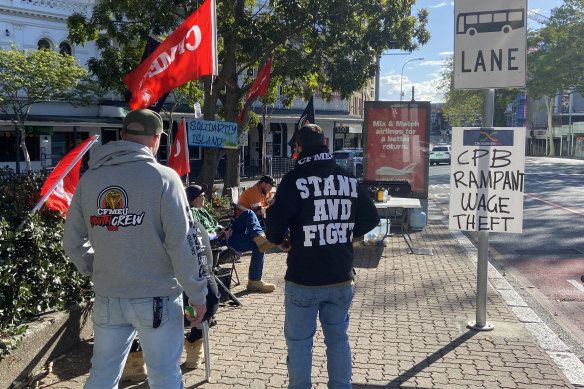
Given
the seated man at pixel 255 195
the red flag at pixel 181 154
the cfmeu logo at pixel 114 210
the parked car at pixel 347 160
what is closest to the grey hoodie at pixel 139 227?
the cfmeu logo at pixel 114 210

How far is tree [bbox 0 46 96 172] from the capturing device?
71.5ft

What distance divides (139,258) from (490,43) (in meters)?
4.36

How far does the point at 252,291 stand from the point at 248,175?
22.1 meters

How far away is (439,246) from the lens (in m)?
10.8

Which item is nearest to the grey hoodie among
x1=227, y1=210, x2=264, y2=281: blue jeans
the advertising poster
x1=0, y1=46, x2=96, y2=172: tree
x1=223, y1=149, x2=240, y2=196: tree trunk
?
x1=227, y1=210, x2=264, y2=281: blue jeans

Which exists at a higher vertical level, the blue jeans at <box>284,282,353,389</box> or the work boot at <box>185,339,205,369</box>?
the blue jeans at <box>284,282,353,389</box>

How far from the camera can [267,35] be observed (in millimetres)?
12773

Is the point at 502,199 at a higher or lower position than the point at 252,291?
higher

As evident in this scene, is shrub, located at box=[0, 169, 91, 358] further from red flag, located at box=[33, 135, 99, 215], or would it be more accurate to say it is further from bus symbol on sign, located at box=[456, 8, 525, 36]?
bus symbol on sign, located at box=[456, 8, 525, 36]

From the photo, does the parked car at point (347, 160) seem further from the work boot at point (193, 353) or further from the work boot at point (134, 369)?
the work boot at point (134, 369)

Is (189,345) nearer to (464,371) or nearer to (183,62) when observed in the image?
(464,371)

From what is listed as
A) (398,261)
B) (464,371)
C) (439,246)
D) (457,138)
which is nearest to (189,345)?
(464,371)

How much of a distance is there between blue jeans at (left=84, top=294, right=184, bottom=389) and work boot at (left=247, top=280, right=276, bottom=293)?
13.9 ft

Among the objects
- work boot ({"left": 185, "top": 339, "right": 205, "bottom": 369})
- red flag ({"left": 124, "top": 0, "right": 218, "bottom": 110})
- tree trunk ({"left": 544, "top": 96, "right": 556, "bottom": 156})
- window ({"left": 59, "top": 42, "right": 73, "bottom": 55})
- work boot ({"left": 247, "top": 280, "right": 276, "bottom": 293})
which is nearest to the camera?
work boot ({"left": 185, "top": 339, "right": 205, "bottom": 369})
